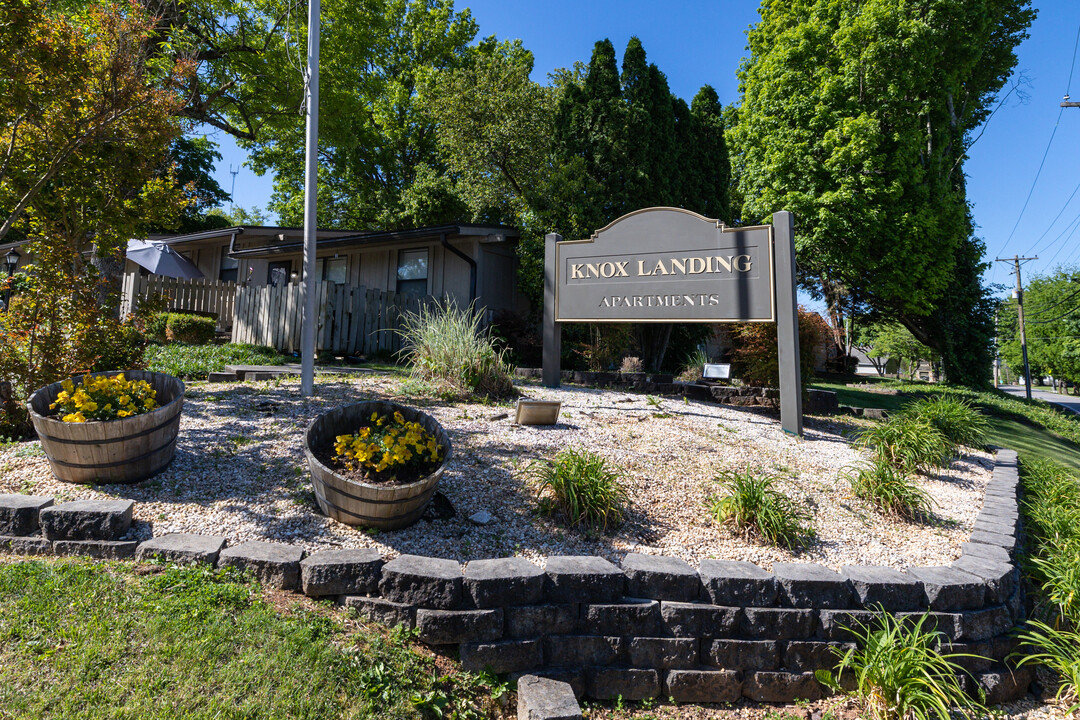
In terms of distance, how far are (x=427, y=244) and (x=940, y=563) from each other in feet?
36.5

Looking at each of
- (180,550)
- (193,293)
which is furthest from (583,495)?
(193,293)

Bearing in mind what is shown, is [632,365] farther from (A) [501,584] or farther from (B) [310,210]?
(A) [501,584]

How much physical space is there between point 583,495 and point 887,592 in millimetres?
1731

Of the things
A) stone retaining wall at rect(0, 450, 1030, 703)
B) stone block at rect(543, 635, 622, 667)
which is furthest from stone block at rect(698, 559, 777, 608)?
stone block at rect(543, 635, 622, 667)

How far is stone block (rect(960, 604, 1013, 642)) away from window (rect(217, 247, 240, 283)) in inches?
715

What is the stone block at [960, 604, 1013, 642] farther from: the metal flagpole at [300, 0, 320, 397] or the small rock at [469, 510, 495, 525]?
the metal flagpole at [300, 0, 320, 397]

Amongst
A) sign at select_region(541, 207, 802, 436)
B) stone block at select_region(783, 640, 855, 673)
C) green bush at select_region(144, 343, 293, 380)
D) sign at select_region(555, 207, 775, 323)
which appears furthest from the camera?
green bush at select_region(144, 343, 293, 380)

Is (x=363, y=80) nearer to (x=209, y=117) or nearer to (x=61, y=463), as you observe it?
(x=209, y=117)

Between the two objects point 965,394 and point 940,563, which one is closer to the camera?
point 940,563

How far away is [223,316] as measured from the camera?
13.3 meters

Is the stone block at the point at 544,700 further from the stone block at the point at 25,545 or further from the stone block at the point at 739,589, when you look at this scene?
the stone block at the point at 25,545

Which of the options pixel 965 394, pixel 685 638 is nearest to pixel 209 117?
pixel 685 638

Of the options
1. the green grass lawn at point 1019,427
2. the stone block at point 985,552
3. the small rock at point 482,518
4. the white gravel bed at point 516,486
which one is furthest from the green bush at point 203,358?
the green grass lawn at point 1019,427

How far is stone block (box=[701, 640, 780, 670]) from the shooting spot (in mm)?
2820
